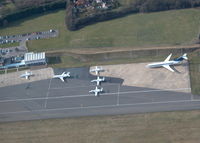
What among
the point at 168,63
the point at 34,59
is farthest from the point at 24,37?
the point at 168,63

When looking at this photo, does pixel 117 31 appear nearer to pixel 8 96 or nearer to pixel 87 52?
pixel 87 52

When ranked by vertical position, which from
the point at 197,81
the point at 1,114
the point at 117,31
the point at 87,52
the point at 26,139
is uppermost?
the point at 117,31

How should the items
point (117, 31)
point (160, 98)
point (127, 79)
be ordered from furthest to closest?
point (117, 31)
point (127, 79)
point (160, 98)

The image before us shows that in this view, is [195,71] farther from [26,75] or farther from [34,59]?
[26,75]

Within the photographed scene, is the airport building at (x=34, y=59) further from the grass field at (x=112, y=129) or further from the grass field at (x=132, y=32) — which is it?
the grass field at (x=112, y=129)

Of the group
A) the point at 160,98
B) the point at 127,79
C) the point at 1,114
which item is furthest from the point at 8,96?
the point at 160,98

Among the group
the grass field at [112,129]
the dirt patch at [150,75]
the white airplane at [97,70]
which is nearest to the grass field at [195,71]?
the dirt patch at [150,75]
